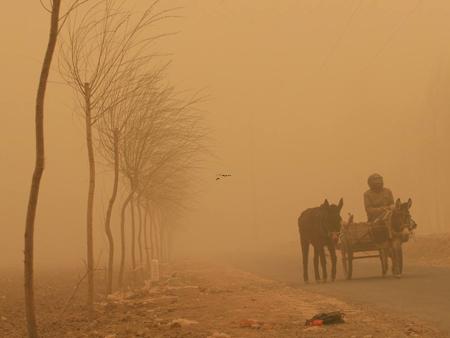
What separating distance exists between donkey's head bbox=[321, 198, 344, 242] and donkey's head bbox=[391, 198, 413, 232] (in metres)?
1.32

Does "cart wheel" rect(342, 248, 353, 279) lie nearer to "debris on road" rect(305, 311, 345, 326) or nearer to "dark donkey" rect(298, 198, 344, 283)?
"dark donkey" rect(298, 198, 344, 283)

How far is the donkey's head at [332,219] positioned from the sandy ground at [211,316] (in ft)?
5.61

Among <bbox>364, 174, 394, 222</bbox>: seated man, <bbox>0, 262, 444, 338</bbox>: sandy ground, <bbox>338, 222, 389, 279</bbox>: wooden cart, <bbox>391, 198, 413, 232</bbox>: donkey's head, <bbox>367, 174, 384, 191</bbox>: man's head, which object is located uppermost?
<bbox>367, 174, 384, 191</bbox>: man's head

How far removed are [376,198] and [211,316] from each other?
24.7 ft

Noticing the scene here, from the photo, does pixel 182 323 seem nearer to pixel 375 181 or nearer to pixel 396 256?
pixel 396 256

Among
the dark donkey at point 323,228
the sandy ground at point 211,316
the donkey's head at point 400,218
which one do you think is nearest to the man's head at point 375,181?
the dark donkey at point 323,228

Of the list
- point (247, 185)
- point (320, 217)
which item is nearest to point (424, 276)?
point (320, 217)

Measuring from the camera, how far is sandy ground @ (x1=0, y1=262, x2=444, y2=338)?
9.69 meters

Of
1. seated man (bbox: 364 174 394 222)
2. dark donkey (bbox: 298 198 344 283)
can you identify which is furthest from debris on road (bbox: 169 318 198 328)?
seated man (bbox: 364 174 394 222)

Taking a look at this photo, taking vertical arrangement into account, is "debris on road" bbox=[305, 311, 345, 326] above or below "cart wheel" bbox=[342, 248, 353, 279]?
below

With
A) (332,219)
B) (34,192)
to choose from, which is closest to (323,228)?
(332,219)

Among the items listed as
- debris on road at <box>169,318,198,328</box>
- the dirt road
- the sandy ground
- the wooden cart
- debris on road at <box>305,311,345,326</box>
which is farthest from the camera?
the wooden cart

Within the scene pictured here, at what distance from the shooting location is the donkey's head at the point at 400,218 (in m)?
17.2

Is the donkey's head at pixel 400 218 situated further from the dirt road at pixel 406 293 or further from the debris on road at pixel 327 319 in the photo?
the debris on road at pixel 327 319
